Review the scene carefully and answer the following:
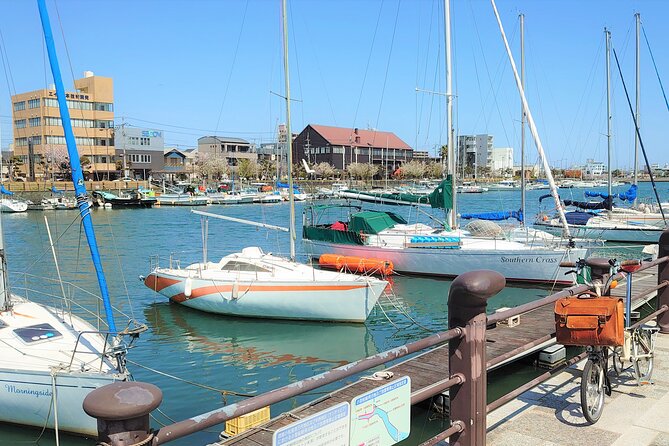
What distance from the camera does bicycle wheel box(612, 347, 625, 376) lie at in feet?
22.2

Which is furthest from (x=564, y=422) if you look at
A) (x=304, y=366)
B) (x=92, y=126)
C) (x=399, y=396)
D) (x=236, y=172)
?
(x=236, y=172)

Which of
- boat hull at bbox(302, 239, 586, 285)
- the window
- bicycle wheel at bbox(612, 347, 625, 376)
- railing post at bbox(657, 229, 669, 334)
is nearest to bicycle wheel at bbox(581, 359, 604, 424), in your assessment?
bicycle wheel at bbox(612, 347, 625, 376)

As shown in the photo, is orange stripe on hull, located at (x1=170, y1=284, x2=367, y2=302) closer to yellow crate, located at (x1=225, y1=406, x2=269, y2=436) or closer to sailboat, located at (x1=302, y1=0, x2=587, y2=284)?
sailboat, located at (x1=302, y1=0, x2=587, y2=284)

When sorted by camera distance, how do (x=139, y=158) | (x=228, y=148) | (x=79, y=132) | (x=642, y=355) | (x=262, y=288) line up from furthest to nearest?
(x=228, y=148)
(x=139, y=158)
(x=79, y=132)
(x=262, y=288)
(x=642, y=355)

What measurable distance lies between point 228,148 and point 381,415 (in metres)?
159

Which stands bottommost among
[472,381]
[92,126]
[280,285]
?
[280,285]

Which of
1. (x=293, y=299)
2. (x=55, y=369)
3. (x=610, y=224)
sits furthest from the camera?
(x=610, y=224)

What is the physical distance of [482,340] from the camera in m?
4.06

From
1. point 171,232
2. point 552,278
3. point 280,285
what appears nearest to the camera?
point 280,285

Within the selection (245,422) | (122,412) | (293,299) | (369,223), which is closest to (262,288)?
(293,299)

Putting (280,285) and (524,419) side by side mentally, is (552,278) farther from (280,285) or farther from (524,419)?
(524,419)

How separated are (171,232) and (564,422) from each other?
168 feet

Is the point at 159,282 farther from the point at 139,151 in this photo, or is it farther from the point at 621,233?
the point at 139,151

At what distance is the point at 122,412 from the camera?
7.93 feet
